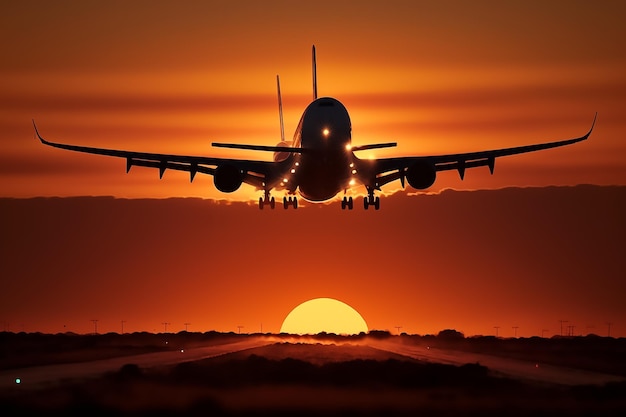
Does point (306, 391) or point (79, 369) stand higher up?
point (79, 369)

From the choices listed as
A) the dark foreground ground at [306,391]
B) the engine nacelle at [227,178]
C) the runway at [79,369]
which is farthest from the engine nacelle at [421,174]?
the runway at [79,369]

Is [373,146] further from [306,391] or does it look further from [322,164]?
[306,391]

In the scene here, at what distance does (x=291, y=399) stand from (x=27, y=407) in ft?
41.8

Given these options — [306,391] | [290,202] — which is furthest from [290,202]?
[306,391]

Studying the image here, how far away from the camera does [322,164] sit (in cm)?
8362

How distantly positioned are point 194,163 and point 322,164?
32.4 ft

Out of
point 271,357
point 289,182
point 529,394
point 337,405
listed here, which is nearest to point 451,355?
point 271,357

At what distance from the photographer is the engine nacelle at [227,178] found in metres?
86.3

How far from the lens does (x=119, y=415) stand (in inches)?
2087

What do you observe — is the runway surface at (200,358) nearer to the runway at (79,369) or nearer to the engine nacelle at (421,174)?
the runway at (79,369)

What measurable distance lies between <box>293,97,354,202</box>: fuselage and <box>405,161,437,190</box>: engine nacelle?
168 inches

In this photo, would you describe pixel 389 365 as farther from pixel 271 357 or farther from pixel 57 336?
pixel 57 336

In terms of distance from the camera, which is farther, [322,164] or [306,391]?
[322,164]

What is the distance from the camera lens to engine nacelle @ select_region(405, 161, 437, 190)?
8681 cm
